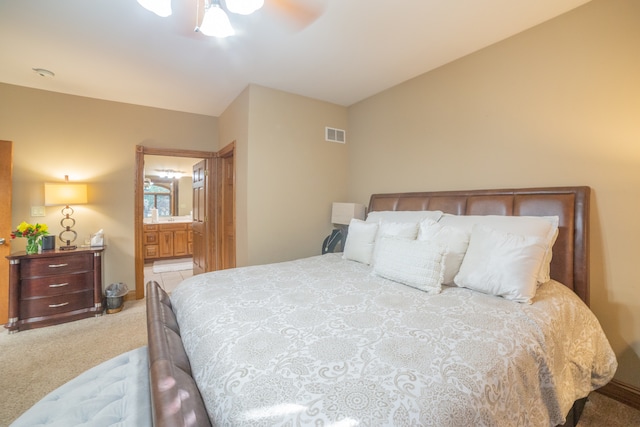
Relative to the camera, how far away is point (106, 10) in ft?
5.98

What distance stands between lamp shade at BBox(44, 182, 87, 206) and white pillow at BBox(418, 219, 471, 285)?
3.75m

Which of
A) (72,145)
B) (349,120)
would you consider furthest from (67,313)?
(349,120)

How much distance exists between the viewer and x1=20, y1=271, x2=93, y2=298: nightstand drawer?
2715 millimetres

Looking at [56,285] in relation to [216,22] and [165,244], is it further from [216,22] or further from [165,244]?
[165,244]

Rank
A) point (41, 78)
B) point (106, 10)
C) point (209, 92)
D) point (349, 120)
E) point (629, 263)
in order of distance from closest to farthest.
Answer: point (629, 263) → point (106, 10) → point (41, 78) → point (209, 92) → point (349, 120)

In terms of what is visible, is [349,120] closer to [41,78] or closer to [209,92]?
[209,92]

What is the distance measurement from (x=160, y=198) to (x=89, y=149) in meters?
4.50

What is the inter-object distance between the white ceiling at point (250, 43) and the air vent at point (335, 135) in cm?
54

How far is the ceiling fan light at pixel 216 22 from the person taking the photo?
143 cm

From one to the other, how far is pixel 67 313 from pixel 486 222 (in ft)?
13.9

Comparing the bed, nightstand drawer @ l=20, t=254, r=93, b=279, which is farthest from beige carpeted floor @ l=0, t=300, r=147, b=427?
the bed

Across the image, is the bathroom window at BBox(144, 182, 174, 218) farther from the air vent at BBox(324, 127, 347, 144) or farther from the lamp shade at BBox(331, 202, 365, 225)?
the lamp shade at BBox(331, 202, 365, 225)

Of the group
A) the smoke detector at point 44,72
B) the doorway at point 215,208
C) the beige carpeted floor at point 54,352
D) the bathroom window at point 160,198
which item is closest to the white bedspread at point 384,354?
the beige carpeted floor at point 54,352

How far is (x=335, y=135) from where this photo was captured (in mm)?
3623
